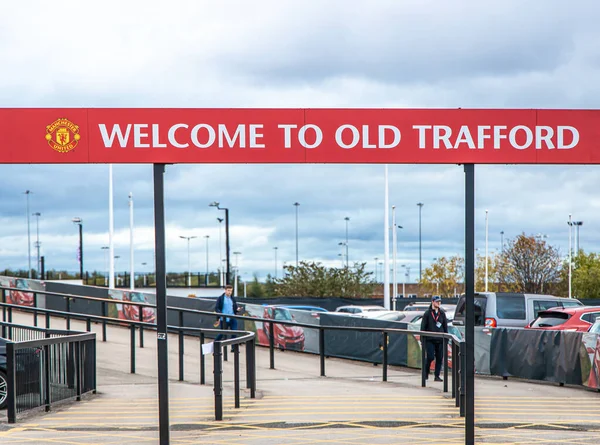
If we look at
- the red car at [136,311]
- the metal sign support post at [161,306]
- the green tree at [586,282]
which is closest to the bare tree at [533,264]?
the green tree at [586,282]

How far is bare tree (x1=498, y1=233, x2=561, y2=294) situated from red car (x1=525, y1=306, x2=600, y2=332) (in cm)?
5795

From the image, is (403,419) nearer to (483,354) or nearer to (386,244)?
(483,354)

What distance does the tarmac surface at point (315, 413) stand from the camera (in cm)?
1034

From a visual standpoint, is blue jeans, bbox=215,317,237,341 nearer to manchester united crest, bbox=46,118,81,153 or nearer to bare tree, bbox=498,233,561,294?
manchester united crest, bbox=46,118,81,153

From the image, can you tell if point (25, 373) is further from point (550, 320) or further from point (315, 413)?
point (550, 320)

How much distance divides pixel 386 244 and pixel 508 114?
38.6 meters

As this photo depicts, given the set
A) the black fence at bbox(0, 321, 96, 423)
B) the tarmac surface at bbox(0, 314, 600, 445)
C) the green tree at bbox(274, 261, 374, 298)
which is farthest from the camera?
the green tree at bbox(274, 261, 374, 298)

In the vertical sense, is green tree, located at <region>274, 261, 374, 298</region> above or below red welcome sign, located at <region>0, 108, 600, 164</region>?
below

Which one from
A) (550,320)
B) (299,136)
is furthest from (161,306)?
(550,320)

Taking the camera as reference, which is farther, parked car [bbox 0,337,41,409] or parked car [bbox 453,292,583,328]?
parked car [bbox 453,292,583,328]

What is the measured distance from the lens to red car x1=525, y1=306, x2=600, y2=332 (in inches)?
789

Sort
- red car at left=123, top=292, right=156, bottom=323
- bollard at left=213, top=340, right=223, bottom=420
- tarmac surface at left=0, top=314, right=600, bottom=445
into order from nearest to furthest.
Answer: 1. tarmac surface at left=0, top=314, right=600, bottom=445
2. bollard at left=213, top=340, right=223, bottom=420
3. red car at left=123, top=292, right=156, bottom=323

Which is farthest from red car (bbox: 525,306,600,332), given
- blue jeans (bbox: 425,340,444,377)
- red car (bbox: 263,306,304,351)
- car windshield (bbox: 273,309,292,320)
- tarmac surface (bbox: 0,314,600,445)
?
car windshield (bbox: 273,309,292,320)

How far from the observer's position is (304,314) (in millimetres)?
23969
